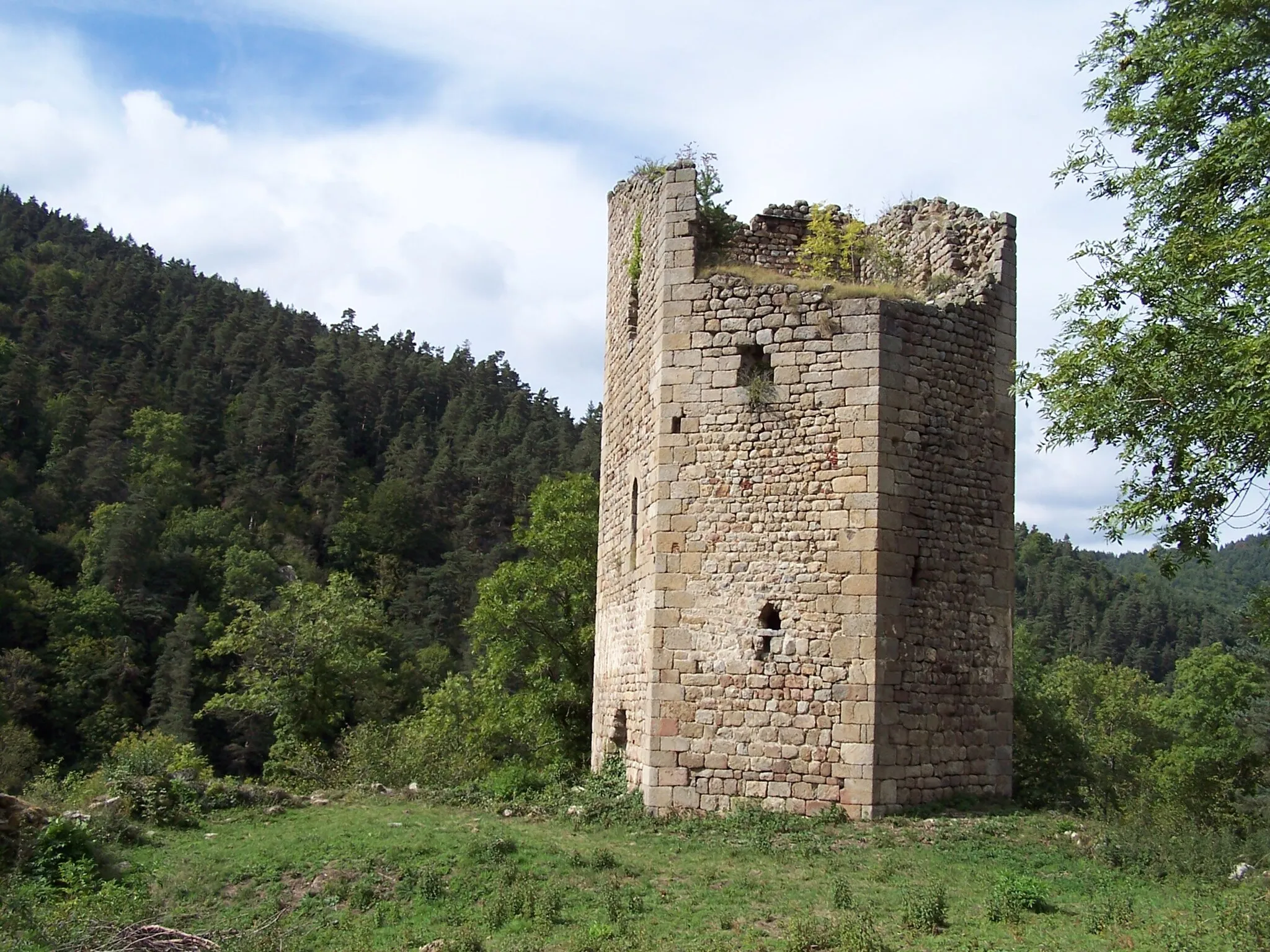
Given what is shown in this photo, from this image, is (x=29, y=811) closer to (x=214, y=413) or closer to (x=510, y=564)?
(x=510, y=564)

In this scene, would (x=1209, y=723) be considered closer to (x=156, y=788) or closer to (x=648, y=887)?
(x=648, y=887)

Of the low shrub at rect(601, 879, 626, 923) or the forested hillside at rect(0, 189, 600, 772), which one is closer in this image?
the low shrub at rect(601, 879, 626, 923)

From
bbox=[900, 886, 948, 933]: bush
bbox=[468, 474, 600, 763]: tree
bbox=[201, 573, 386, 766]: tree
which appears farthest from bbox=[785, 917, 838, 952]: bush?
bbox=[201, 573, 386, 766]: tree

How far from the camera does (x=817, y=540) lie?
468 inches

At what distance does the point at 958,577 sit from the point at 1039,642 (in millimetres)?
49159

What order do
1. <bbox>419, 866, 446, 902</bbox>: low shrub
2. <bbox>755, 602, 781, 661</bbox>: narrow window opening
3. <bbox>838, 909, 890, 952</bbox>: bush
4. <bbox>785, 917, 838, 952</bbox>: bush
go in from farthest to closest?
<bbox>755, 602, 781, 661</bbox>: narrow window opening → <bbox>419, 866, 446, 902</bbox>: low shrub → <bbox>785, 917, 838, 952</bbox>: bush → <bbox>838, 909, 890, 952</bbox>: bush

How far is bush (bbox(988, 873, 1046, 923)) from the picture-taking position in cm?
803

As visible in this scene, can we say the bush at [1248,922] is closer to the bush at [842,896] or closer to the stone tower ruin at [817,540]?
the bush at [842,896]

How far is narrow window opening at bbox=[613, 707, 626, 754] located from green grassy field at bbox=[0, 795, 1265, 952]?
1.59 meters

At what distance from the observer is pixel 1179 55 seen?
29.5 ft

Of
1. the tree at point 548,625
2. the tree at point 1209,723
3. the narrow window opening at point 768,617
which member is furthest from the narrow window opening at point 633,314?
the tree at point 1209,723

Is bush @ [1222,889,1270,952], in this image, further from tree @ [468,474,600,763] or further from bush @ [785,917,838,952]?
tree @ [468,474,600,763]

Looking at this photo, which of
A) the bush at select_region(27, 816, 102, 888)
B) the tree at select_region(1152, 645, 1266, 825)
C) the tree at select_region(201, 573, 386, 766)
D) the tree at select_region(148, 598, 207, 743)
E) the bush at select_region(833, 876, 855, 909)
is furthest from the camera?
the tree at select_region(148, 598, 207, 743)

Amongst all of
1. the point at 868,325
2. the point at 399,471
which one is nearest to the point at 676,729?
the point at 868,325
